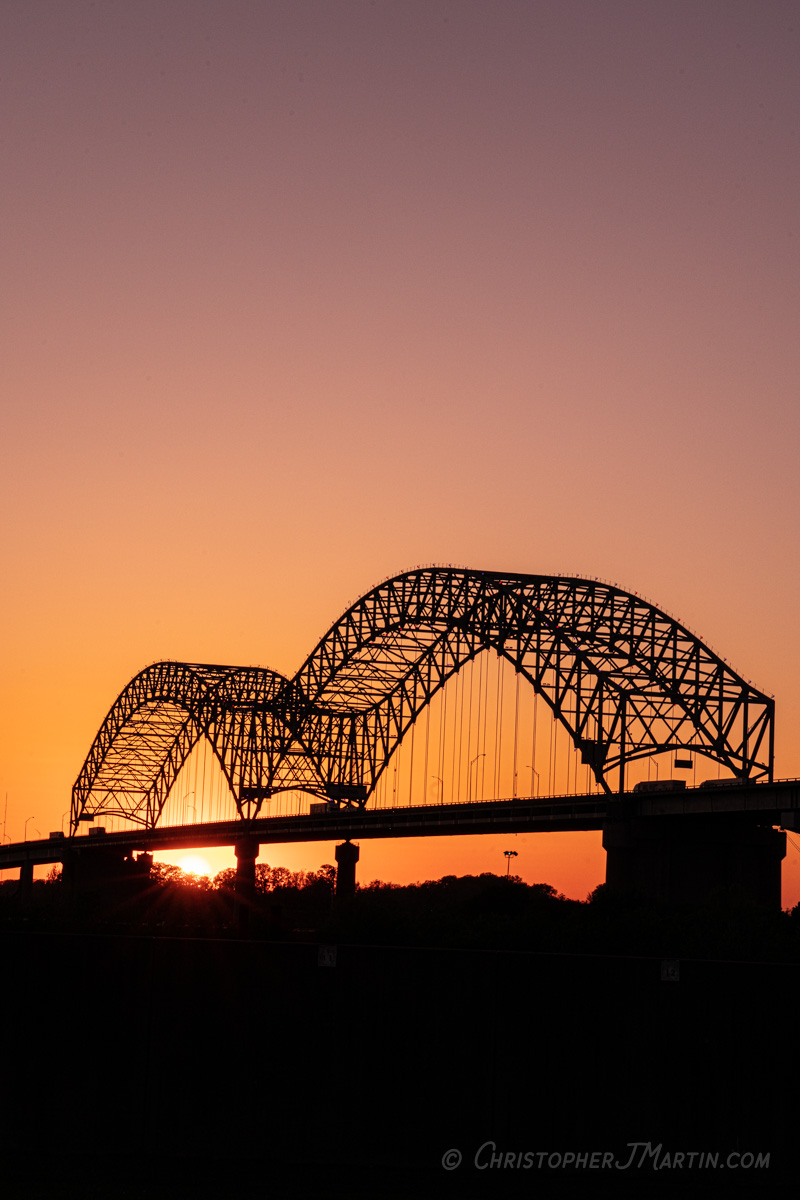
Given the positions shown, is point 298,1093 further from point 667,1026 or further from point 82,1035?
point 667,1026

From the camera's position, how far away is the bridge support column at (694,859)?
3081 inches

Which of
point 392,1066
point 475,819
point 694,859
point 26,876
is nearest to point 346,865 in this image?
point 475,819

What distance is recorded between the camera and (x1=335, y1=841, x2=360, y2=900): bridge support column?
120 m

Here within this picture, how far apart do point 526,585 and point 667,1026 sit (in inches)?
3222

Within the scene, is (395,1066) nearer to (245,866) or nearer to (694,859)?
(694,859)

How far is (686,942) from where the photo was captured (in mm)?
57906

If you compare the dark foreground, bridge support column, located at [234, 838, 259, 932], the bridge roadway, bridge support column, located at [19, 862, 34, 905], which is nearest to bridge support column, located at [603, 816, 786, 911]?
the bridge roadway

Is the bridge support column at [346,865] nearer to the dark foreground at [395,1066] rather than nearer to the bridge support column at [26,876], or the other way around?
the bridge support column at [26,876]

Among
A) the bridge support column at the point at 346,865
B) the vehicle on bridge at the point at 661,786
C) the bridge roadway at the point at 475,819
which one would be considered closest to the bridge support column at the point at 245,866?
the bridge roadway at the point at 475,819

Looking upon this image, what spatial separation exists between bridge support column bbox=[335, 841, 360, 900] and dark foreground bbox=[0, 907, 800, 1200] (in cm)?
10321

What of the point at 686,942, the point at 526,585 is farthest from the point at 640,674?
the point at 686,942

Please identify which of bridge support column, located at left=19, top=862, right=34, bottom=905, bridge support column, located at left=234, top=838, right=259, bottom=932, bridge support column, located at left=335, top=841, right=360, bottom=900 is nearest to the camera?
bridge support column, located at left=335, top=841, right=360, bottom=900

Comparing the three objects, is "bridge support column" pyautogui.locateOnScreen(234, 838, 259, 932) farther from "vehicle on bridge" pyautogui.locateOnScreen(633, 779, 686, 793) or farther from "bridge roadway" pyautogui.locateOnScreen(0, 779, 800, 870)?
"vehicle on bridge" pyautogui.locateOnScreen(633, 779, 686, 793)

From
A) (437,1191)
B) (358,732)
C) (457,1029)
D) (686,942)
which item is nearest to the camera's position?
(437,1191)
